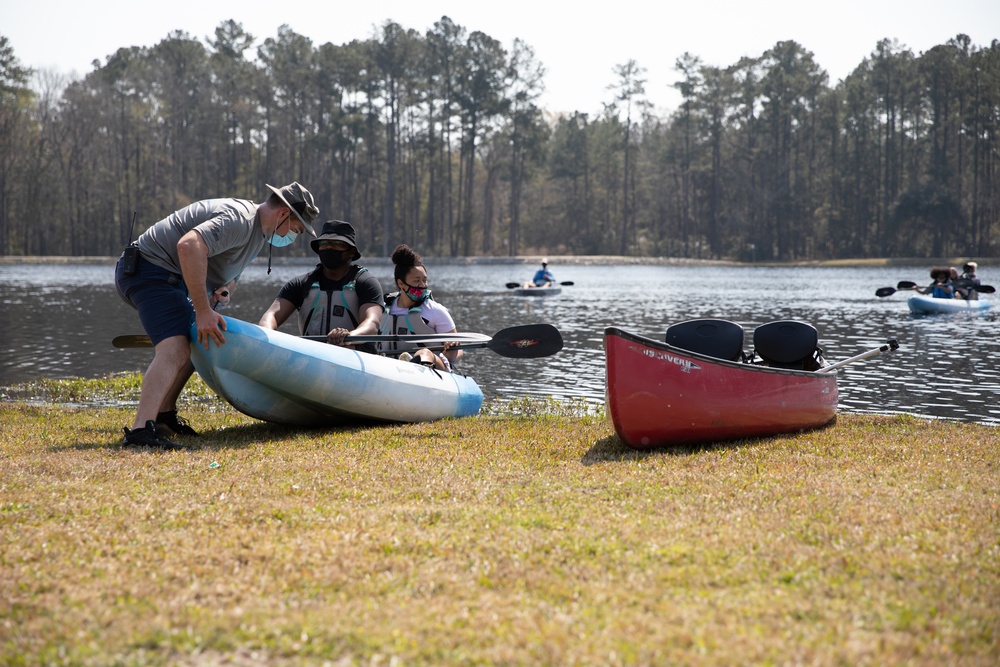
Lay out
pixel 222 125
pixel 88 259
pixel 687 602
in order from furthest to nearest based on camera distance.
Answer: pixel 222 125 < pixel 88 259 < pixel 687 602

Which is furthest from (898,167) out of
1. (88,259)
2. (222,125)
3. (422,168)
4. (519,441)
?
(519,441)

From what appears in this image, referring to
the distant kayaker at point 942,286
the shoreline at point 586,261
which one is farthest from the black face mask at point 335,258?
the shoreline at point 586,261

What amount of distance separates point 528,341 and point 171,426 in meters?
3.33

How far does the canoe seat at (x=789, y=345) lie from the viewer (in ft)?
27.9

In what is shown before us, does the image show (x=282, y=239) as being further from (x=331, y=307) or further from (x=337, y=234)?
(x=331, y=307)

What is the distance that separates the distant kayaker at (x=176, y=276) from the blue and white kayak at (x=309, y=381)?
0.62 ft

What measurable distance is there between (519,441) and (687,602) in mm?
3699

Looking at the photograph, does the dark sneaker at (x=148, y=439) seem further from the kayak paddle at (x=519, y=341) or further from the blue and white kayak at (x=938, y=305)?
the blue and white kayak at (x=938, y=305)

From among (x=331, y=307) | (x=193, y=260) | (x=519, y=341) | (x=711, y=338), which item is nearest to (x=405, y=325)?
(x=331, y=307)

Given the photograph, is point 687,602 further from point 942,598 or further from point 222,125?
point 222,125

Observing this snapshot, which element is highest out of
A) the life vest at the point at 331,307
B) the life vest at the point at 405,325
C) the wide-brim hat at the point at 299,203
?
the wide-brim hat at the point at 299,203

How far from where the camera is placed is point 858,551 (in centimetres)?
395

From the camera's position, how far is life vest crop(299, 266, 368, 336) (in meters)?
8.12

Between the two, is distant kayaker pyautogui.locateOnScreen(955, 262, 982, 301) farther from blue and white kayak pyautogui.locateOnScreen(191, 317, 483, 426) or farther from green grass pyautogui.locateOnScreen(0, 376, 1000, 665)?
blue and white kayak pyautogui.locateOnScreen(191, 317, 483, 426)
